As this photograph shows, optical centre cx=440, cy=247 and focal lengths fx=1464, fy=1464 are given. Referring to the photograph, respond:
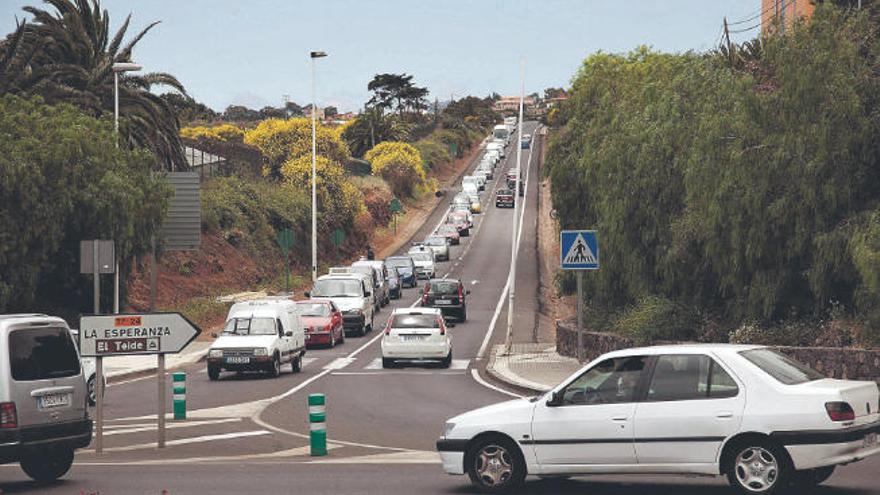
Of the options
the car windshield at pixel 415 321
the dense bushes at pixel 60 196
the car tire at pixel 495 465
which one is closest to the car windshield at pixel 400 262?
the dense bushes at pixel 60 196

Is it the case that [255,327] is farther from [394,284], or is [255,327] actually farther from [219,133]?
[219,133]

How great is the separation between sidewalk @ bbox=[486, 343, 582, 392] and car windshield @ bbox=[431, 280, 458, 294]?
1096 centimetres

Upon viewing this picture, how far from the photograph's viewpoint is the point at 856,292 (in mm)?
27688

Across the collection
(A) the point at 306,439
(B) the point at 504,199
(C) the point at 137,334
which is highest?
(B) the point at 504,199

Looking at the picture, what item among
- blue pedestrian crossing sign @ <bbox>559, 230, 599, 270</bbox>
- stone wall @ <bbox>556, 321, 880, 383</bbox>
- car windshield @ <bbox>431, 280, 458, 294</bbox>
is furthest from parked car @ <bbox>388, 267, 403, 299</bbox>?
stone wall @ <bbox>556, 321, 880, 383</bbox>

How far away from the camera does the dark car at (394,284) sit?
222ft

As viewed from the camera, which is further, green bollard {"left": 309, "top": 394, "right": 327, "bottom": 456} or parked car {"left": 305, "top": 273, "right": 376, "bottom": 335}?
parked car {"left": 305, "top": 273, "right": 376, "bottom": 335}

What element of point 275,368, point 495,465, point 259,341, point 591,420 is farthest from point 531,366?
point 591,420

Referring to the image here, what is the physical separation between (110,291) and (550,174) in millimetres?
16251

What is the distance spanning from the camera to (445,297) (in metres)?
55.7

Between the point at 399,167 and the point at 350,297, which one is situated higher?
the point at 399,167

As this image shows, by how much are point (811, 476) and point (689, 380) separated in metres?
1.61

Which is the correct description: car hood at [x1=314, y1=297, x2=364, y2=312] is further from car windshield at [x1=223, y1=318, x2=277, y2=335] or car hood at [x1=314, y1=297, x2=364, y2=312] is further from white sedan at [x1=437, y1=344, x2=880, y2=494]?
white sedan at [x1=437, y1=344, x2=880, y2=494]

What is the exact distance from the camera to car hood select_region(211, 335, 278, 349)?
34.8 m
